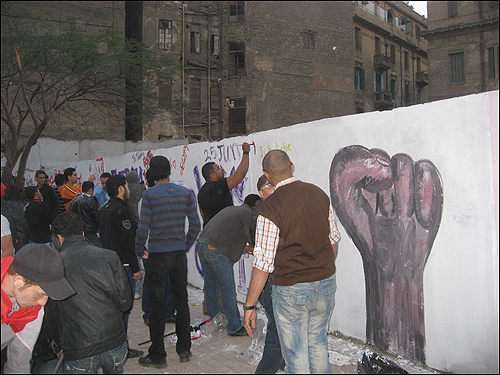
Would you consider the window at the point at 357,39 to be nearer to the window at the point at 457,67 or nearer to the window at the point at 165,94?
the window at the point at 457,67

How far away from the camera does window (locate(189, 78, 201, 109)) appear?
28.6 meters

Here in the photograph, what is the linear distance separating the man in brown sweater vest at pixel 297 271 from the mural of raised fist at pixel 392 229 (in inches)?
52.7

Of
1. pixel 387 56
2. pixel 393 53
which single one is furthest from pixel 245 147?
pixel 393 53

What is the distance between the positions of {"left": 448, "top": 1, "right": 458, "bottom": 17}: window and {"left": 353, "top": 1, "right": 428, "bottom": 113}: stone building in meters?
2.26

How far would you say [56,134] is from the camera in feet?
76.7

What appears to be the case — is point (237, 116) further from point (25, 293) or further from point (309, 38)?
point (25, 293)

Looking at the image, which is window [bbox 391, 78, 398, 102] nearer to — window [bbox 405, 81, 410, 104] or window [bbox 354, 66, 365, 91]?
window [bbox 405, 81, 410, 104]

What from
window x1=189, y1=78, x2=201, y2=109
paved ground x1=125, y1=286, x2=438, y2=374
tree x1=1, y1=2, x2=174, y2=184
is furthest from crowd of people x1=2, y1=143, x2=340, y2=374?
window x1=189, y1=78, x2=201, y2=109

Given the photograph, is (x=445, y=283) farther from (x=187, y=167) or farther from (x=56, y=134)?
(x=56, y=134)

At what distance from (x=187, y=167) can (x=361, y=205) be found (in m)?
3.78

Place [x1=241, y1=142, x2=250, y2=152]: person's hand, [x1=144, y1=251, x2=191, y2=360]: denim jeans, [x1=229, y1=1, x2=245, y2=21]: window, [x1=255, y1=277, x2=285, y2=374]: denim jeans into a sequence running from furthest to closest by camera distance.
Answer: [x1=229, y1=1, x2=245, y2=21]: window → [x1=241, y1=142, x2=250, y2=152]: person's hand → [x1=144, y1=251, x2=191, y2=360]: denim jeans → [x1=255, y1=277, x2=285, y2=374]: denim jeans

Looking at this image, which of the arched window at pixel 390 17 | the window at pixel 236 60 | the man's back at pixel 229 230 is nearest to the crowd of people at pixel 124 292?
the man's back at pixel 229 230

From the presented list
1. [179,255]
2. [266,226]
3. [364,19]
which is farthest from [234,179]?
[364,19]

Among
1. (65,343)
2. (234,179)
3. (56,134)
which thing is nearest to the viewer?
(65,343)
